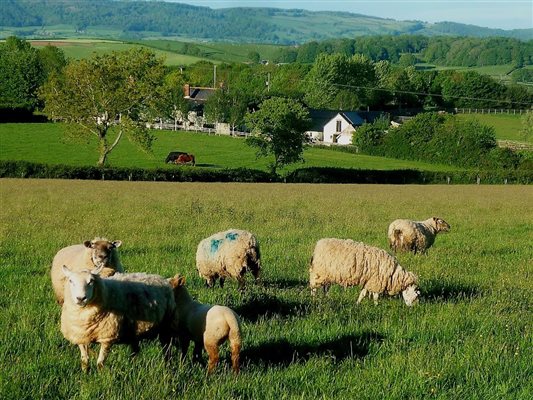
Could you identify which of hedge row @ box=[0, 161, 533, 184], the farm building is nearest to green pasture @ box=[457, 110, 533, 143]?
the farm building

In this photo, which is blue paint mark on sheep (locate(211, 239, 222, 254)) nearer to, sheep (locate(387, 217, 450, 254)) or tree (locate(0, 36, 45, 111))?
sheep (locate(387, 217, 450, 254))

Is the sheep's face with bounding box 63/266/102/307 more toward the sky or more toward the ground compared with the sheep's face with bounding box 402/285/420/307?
more toward the sky

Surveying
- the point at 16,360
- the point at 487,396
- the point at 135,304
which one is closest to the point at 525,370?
the point at 487,396

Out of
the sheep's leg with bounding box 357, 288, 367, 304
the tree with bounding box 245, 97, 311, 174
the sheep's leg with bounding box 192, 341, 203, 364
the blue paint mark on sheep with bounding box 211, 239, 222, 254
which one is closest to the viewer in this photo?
the sheep's leg with bounding box 192, 341, 203, 364

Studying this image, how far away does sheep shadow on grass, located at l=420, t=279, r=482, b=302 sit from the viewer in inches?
430

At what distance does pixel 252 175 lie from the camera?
55.3 meters

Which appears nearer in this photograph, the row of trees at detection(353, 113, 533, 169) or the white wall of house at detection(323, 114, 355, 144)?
the row of trees at detection(353, 113, 533, 169)

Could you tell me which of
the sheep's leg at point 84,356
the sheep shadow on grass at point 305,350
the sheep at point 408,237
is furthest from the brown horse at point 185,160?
the sheep's leg at point 84,356

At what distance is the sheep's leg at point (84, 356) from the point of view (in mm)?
6755

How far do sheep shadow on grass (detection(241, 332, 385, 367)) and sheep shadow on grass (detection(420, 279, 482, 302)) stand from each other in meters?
2.93

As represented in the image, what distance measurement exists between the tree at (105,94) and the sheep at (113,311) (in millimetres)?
50400

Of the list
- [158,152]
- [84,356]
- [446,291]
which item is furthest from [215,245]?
[158,152]

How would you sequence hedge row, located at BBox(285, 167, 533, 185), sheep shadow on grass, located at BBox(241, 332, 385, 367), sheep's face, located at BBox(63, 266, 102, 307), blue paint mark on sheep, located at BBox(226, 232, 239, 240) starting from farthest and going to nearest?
hedge row, located at BBox(285, 167, 533, 185) → blue paint mark on sheep, located at BBox(226, 232, 239, 240) → sheep shadow on grass, located at BBox(241, 332, 385, 367) → sheep's face, located at BBox(63, 266, 102, 307)

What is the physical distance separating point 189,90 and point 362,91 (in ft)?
132
